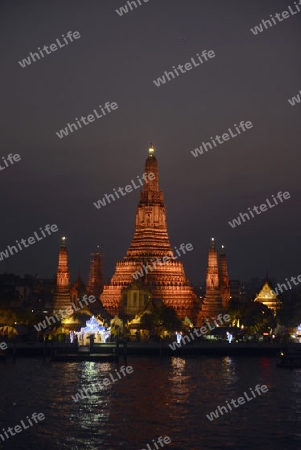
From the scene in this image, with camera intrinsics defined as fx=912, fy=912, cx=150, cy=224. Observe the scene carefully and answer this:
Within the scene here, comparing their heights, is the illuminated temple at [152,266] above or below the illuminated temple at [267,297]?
above

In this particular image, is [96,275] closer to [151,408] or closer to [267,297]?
[267,297]

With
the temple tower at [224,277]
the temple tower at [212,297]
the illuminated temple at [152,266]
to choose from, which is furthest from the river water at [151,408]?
the temple tower at [224,277]

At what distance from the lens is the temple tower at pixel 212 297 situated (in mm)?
102250

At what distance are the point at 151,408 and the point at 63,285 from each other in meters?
54.8

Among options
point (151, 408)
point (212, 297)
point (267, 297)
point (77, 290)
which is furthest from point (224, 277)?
point (151, 408)

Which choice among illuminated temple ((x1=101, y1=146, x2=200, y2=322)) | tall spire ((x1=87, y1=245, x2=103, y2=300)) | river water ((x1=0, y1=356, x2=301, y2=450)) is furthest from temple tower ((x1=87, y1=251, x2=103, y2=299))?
river water ((x1=0, y1=356, x2=301, y2=450))

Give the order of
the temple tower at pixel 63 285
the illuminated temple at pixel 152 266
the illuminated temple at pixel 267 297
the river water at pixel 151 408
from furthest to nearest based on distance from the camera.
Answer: the illuminated temple at pixel 267 297 < the illuminated temple at pixel 152 266 < the temple tower at pixel 63 285 < the river water at pixel 151 408

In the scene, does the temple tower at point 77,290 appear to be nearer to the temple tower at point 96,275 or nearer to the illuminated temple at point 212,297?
the temple tower at point 96,275

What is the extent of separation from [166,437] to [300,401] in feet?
44.5

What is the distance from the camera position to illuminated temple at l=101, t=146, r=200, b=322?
102m

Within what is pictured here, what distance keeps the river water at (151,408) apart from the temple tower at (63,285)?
2856 cm

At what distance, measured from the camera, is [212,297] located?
340ft

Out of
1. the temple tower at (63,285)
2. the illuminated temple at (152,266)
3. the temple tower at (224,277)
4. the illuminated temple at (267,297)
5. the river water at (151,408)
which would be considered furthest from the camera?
the temple tower at (224,277)

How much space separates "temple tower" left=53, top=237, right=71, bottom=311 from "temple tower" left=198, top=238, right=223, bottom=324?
50.0 feet
